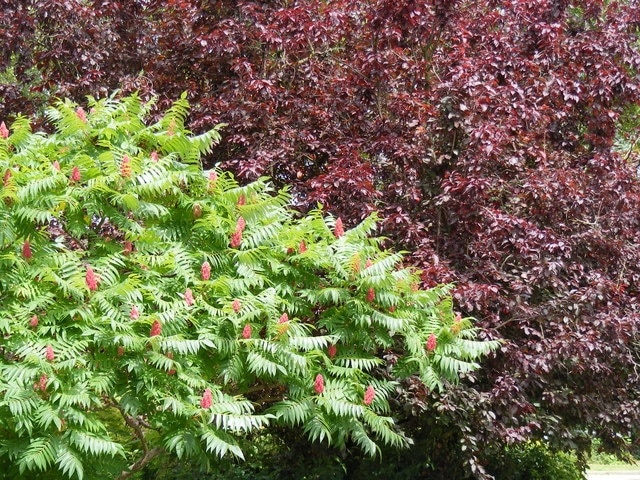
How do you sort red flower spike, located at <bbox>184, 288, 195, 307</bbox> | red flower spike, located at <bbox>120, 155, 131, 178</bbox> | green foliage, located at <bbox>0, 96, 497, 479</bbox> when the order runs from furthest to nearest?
1. red flower spike, located at <bbox>120, 155, 131, 178</bbox>
2. red flower spike, located at <bbox>184, 288, 195, 307</bbox>
3. green foliage, located at <bbox>0, 96, 497, 479</bbox>

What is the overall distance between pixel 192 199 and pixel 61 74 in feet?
16.1

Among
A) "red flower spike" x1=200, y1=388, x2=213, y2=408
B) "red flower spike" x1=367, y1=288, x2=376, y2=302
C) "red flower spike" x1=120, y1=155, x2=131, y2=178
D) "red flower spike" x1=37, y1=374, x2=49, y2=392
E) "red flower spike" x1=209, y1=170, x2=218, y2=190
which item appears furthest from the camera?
"red flower spike" x1=209, y1=170, x2=218, y2=190

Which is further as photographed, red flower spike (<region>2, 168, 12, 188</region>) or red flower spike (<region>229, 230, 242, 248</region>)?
red flower spike (<region>229, 230, 242, 248</region>)

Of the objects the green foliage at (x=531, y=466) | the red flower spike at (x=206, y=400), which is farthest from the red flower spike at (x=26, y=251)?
the green foliage at (x=531, y=466)

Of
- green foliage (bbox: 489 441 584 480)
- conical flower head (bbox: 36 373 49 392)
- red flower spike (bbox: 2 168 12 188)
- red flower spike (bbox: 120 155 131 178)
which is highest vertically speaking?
red flower spike (bbox: 120 155 131 178)

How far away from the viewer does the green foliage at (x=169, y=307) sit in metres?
6.20

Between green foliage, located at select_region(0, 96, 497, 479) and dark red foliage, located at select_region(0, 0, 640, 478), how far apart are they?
175 centimetres

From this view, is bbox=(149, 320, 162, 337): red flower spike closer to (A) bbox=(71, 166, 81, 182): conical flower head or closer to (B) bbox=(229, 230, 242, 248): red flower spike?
(B) bbox=(229, 230, 242, 248): red flower spike

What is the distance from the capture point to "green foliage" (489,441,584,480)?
1178 cm

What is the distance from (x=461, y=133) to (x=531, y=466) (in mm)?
5475

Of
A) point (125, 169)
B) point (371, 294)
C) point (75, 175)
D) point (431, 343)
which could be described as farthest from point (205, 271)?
point (431, 343)

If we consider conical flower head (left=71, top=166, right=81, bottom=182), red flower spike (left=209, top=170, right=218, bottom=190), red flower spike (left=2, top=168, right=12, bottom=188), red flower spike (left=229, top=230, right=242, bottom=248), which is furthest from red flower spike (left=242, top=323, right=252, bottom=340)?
red flower spike (left=2, top=168, right=12, bottom=188)

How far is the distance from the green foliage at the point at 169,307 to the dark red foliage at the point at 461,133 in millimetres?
1749

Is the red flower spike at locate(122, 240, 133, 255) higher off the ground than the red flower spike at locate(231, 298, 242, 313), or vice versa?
the red flower spike at locate(122, 240, 133, 255)
